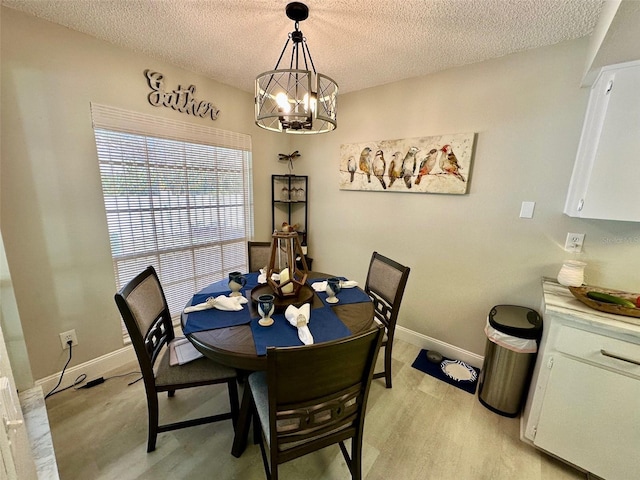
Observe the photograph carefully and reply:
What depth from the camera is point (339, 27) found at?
5.04ft

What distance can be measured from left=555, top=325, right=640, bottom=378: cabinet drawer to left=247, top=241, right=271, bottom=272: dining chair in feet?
6.88

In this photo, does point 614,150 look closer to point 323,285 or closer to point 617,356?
point 617,356

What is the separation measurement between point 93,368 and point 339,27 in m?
2.96

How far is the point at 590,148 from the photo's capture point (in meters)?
1.48

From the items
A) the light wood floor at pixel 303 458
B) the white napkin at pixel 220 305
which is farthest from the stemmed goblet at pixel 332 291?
the light wood floor at pixel 303 458

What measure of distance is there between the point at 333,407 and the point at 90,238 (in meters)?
2.04

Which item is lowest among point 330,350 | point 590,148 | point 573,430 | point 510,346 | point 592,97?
point 573,430

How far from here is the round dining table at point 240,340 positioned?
1.13 metres

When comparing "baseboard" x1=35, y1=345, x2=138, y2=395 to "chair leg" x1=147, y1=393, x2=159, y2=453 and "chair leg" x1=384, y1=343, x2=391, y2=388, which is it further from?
"chair leg" x1=384, y1=343, x2=391, y2=388

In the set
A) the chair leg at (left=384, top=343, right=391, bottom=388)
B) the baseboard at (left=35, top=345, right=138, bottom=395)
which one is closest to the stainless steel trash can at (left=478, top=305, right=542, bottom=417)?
the chair leg at (left=384, top=343, right=391, bottom=388)

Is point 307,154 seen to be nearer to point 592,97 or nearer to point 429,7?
point 429,7

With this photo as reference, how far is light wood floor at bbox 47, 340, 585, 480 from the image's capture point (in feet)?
4.42

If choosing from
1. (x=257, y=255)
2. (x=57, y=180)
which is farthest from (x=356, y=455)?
(x=57, y=180)

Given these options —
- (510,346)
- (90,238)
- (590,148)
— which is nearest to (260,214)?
(90,238)
